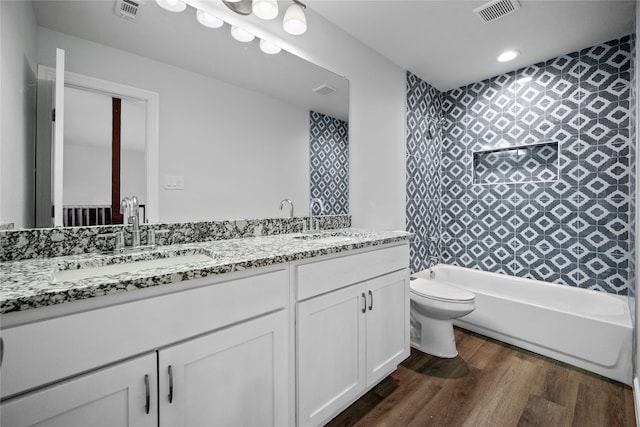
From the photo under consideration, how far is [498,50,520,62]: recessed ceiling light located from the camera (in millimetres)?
2441

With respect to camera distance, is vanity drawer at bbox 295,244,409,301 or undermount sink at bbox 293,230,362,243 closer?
vanity drawer at bbox 295,244,409,301

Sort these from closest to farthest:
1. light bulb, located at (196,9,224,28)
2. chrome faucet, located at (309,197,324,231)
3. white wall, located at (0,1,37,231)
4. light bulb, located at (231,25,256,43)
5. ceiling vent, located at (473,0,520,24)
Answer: white wall, located at (0,1,37,231) < light bulb, located at (196,9,224,28) < light bulb, located at (231,25,256,43) < ceiling vent, located at (473,0,520,24) < chrome faucet, located at (309,197,324,231)

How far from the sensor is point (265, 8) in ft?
5.19

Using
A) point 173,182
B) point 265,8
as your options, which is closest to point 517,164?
point 265,8

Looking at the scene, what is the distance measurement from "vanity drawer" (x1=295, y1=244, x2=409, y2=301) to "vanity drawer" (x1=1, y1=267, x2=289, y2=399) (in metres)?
0.23

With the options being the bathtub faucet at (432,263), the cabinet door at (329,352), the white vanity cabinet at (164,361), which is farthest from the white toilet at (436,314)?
the white vanity cabinet at (164,361)

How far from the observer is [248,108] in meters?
1.69

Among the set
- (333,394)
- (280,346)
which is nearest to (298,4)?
(280,346)

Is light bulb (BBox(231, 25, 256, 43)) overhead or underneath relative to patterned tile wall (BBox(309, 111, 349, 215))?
overhead

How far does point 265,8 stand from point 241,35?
195 mm

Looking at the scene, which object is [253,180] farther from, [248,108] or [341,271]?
[341,271]

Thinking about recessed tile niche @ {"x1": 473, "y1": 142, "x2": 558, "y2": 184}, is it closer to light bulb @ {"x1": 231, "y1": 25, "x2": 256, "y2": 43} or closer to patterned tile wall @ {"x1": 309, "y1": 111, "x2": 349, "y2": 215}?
patterned tile wall @ {"x1": 309, "y1": 111, "x2": 349, "y2": 215}

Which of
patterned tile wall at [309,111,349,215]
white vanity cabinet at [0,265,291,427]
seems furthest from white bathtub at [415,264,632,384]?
white vanity cabinet at [0,265,291,427]

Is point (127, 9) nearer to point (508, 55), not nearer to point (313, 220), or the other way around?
point (313, 220)
